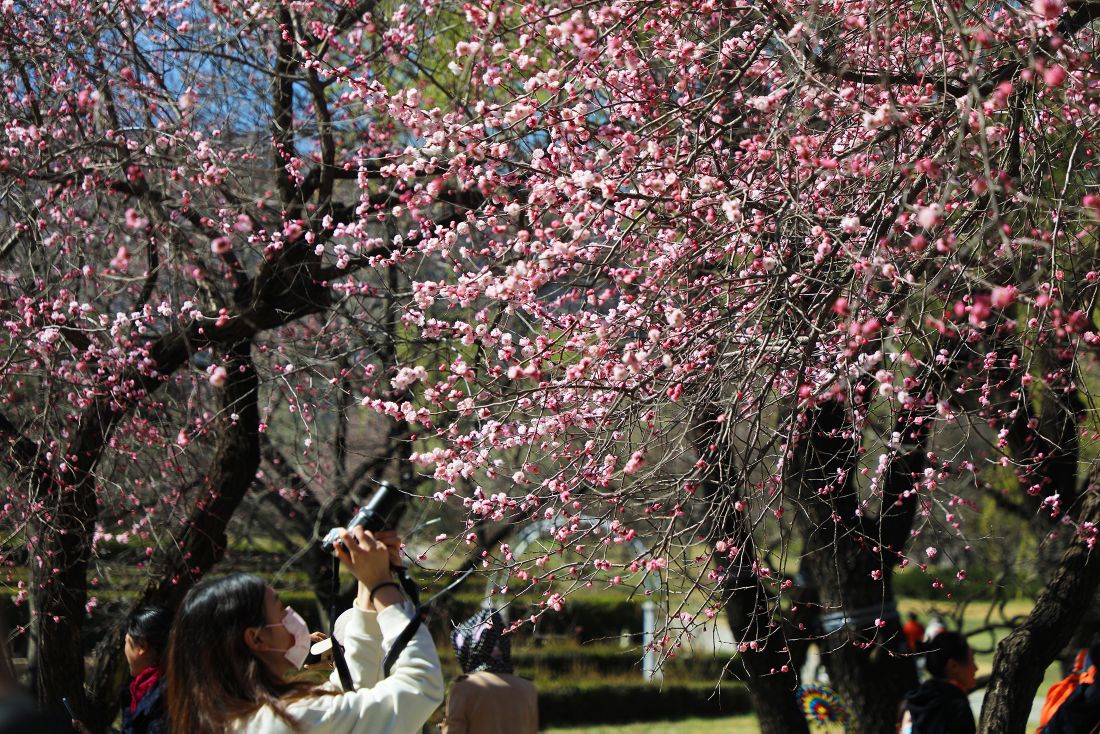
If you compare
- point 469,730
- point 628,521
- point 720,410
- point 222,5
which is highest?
point 222,5

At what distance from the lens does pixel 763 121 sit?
4.44 m

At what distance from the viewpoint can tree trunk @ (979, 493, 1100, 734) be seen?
5211 mm

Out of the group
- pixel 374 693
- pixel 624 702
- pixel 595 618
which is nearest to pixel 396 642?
pixel 374 693

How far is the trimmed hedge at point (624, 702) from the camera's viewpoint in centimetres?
1616

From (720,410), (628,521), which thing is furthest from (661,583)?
(720,410)

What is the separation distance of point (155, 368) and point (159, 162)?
44.3 inches

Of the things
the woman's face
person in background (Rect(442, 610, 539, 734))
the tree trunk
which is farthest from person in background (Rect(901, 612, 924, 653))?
the woman's face

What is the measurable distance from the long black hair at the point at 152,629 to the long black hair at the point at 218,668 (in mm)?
1666

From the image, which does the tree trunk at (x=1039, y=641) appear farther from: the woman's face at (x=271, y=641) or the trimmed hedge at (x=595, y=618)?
the trimmed hedge at (x=595, y=618)

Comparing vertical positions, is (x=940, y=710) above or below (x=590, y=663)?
above

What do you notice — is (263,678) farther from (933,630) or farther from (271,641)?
(933,630)

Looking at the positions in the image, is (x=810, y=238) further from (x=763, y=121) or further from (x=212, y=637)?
(x=212, y=637)

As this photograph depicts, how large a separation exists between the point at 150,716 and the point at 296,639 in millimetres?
1383

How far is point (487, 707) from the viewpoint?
4.74 metres
